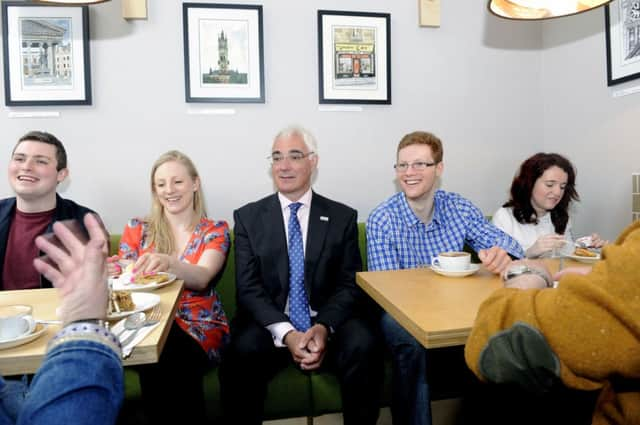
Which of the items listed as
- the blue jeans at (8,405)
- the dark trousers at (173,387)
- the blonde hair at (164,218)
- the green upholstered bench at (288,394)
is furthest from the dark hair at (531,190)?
the blue jeans at (8,405)

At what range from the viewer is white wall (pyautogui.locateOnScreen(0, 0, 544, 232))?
99.1 inches

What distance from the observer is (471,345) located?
30.1 inches

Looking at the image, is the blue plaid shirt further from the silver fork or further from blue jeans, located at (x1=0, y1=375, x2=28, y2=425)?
blue jeans, located at (x1=0, y1=375, x2=28, y2=425)

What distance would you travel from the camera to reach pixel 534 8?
64.6 inches

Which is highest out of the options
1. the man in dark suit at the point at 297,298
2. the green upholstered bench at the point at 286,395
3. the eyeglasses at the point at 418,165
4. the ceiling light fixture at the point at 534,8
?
the ceiling light fixture at the point at 534,8

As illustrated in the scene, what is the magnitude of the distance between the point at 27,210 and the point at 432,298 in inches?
70.6

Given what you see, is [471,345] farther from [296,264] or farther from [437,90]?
[437,90]

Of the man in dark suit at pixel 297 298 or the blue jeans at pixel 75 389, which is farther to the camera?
the man in dark suit at pixel 297 298

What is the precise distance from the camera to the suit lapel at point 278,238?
6.24 feet

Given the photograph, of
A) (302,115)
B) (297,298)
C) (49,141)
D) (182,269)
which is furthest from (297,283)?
(49,141)

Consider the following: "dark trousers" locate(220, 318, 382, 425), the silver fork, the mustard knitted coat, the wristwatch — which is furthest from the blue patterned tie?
the mustard knitted coat

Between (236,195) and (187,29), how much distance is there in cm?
98

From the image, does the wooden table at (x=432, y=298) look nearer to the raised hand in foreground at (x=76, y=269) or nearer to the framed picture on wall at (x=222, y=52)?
the raised hand in foreground at (x=76, y=269)

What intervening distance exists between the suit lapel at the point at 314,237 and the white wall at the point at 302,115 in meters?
0.76
